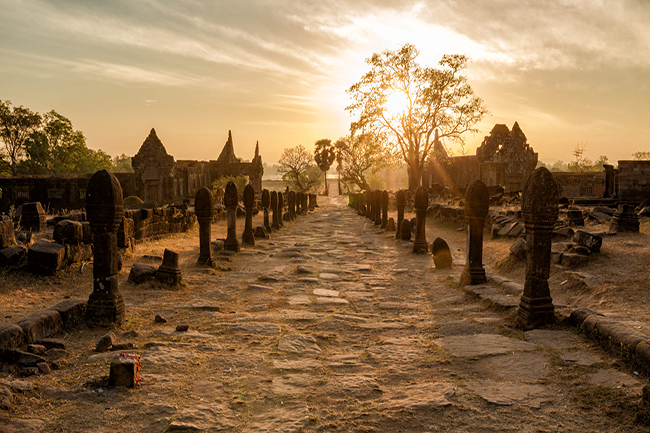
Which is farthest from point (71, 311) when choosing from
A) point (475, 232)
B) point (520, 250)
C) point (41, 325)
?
point (520, 250)

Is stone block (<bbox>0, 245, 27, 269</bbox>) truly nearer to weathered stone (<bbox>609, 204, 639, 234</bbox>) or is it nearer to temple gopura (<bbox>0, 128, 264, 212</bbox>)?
weathered stone (<bbox>609, 204, 639, 234</bbox>)

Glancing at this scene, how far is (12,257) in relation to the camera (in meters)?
6.79

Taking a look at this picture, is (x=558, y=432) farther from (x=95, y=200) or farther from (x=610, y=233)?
(x=610, y=233)

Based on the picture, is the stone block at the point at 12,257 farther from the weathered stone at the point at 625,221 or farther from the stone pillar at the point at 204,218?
the weathered stone at the point at 625,221

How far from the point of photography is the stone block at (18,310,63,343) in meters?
4.23

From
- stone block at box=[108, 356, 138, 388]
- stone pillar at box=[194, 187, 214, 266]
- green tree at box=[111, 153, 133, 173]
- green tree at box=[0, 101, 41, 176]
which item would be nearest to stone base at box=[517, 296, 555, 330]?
stone block at box=[108, 356, 138, 388]

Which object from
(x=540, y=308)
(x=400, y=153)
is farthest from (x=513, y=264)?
(x=400, y=153)

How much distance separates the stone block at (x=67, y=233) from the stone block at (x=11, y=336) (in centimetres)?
394

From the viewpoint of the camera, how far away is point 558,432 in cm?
282

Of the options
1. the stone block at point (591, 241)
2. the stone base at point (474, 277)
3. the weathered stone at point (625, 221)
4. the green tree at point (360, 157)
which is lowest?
the stone base at point (474, 277)

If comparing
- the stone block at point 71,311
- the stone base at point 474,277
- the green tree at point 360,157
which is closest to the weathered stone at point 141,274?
the stone block at point 71,311

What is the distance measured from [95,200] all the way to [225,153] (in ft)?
153

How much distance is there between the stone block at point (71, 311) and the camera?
486 cm

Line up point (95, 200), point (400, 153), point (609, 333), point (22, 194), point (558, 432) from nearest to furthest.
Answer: point (558, 432)
point (609, 333)
point (95, 200)
point (22, 194)
point (400, 153)
